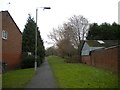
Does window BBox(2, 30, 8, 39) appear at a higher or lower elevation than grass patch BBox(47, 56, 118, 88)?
higher

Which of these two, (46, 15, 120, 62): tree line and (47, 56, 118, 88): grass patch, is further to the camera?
(46, 15, 120, 62): tree line

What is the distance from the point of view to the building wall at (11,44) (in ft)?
61.4

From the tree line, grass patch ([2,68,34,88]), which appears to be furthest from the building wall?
the tree line

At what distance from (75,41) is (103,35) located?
945 centimetres

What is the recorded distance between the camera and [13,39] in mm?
21750

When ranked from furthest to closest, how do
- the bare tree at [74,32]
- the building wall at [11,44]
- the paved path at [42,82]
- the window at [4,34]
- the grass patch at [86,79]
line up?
1. the bare tree at [74,32]
2. the building wall at [11,44]
3. the window at [4,34]
4. the grass patch at [86,79]
5. the paved path at [42,82]

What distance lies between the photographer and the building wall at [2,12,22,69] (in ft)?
61.4

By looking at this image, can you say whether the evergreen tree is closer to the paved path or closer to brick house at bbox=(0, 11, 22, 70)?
brick house at bbox=(0, 11, 22, 70)

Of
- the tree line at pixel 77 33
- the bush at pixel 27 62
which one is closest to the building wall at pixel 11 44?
the bush at pixel 27 62

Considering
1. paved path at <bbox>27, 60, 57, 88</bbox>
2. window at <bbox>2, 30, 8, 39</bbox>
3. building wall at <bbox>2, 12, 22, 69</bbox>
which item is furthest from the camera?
building wall at <bbox>2, 12, 22, 69</bbox>

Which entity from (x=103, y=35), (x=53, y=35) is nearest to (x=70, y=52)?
(x=53, y=35)

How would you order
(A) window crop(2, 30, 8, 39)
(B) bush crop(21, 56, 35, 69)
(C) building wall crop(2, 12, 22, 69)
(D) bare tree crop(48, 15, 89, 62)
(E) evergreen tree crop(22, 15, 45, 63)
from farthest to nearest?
(D) bare tree crop(48, 15, 89, 62) < (E) evergreen tree crop(22, 15, 45, 63) < (B) bush crop(21, 56, 35, 69) < (C) building wall crop(2, 12, 22, 69) < (A) window crop(2, 30, 8, 39)

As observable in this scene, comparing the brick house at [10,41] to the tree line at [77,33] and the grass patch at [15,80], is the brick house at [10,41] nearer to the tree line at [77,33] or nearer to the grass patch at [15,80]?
the grass patch at [15,80]

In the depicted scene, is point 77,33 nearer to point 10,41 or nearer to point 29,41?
point 29,41
